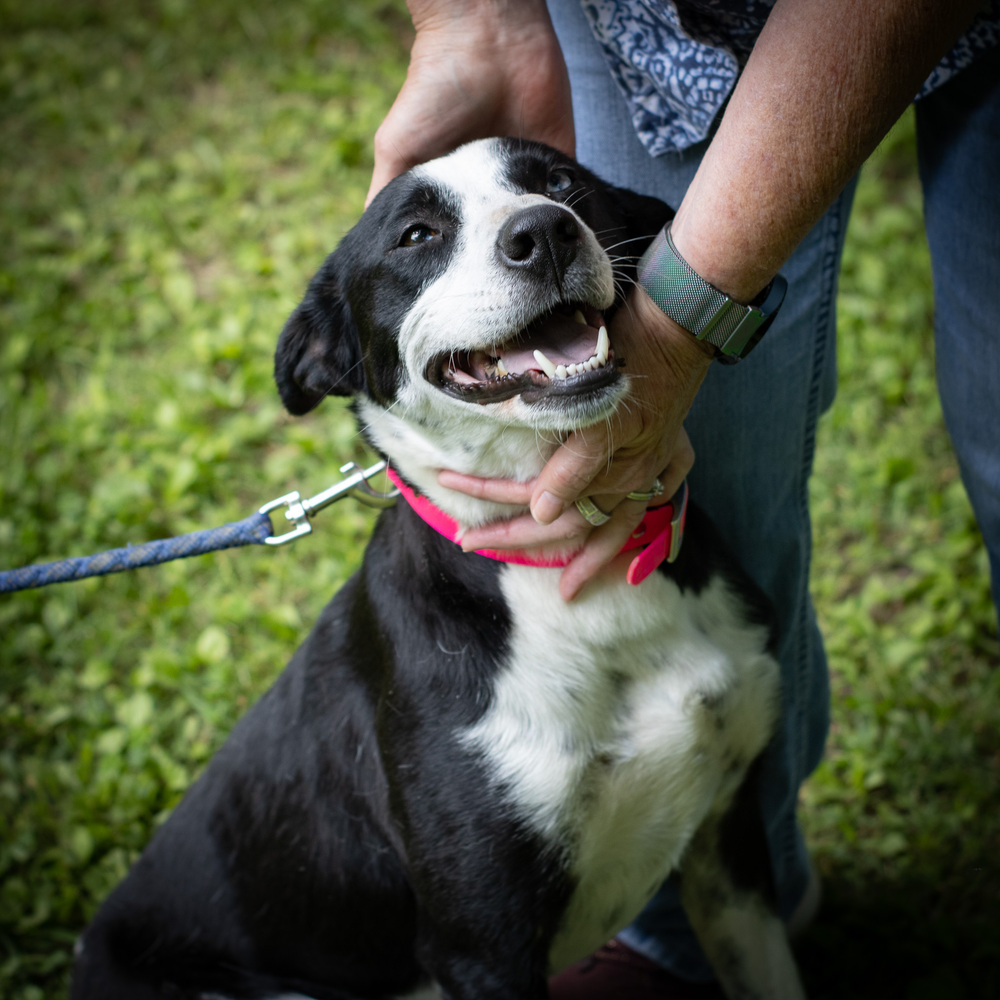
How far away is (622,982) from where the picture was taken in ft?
7.78

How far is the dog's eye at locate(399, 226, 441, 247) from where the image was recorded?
67.4 inches

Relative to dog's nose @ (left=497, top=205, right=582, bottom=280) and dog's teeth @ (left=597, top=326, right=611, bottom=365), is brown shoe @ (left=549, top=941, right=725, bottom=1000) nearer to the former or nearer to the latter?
dog's teeth @ (left=597, top=326, right=611, bottom=365)

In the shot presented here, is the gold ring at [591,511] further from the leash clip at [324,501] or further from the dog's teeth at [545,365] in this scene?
the leash clip at [324,501]

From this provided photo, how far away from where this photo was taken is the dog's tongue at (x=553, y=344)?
1.56m

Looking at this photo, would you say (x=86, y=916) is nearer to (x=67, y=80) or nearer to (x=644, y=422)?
(x=644, y=422)

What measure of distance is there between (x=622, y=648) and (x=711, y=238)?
0.72 metres

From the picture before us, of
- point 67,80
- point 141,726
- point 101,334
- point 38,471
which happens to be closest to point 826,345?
point 141,726

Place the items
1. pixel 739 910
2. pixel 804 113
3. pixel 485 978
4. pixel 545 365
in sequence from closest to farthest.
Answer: pixel 804 113
pixel 545 365
pixel 485 978
pixel 739 910

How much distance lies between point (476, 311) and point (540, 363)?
0.44 feet

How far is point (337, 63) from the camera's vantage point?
4957mm

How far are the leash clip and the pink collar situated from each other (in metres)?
0.19

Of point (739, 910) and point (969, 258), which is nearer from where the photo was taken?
point (969, 258)

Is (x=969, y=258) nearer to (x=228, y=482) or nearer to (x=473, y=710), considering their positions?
(x=473, y=710)

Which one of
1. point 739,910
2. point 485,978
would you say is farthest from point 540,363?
point 739,910
